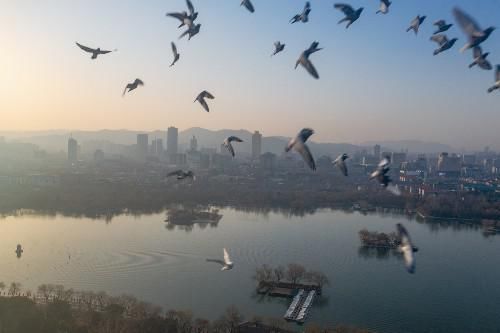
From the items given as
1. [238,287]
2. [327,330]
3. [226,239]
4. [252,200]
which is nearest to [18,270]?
[238,287]

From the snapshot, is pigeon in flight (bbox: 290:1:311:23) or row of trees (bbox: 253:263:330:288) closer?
A: pigeon in flight (bbox: 290:1:311:23)

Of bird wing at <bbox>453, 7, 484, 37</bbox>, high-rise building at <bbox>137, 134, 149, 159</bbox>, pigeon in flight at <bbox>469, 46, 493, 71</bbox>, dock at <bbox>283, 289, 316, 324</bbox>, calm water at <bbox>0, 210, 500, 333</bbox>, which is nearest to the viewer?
bird wing at <bbox>453, 7, 484, 37</bbox>

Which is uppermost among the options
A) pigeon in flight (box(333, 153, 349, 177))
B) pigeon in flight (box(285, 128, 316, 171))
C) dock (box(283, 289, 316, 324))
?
pigeon in flight (box(285, 128, 316, 171))

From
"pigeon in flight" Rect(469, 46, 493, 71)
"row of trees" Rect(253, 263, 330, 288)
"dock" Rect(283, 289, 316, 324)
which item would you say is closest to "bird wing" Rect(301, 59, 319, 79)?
"pigeon in flight" Rect(469, 46, 493, 71)

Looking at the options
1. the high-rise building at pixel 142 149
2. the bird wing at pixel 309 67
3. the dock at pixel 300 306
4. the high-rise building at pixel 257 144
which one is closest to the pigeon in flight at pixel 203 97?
the bird wing at pixel 309 67

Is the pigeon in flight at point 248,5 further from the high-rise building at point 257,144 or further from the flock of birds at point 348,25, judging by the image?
the high-rise building at point 257,144

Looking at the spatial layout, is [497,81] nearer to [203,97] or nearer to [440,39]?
[440,39]

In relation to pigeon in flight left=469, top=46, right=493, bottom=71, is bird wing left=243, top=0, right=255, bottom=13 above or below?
above

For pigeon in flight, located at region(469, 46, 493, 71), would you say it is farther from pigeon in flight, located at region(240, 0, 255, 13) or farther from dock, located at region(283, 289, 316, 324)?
dock, located at region(283, 289, 316, 324)
